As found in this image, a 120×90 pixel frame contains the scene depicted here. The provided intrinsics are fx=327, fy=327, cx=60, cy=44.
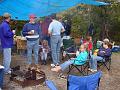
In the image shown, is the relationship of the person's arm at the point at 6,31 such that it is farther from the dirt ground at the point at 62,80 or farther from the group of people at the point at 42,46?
the dirt ground at the point at 62,80

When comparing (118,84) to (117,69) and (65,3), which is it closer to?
(117,69)

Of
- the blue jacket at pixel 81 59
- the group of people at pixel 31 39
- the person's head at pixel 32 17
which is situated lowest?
the blue jacket at pixel 81 59

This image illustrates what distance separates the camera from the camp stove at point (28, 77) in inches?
319

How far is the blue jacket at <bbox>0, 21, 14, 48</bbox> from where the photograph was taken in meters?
8.64

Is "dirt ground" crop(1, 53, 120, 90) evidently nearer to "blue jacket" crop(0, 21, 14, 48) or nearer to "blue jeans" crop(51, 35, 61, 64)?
"blue jeans" crop(51, 35, 61, 64)

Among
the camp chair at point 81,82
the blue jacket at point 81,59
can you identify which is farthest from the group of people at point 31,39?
the camp chair at point 81,82

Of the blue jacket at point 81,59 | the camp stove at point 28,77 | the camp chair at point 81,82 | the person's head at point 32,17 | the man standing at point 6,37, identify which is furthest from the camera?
the person's head at point 32,17

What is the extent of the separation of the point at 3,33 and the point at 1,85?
1.60 metres

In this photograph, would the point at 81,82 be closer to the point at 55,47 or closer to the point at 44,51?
the point at 55,47

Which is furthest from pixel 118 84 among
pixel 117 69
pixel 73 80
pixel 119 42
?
pixel 119 42

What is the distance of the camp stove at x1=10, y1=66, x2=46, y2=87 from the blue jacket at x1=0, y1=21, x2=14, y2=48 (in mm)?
792

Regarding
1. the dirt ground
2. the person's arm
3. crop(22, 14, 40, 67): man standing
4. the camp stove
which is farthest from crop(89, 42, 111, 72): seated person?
the person's arm

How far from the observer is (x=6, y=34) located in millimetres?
8688

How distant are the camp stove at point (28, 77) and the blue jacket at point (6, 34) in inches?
31.2
